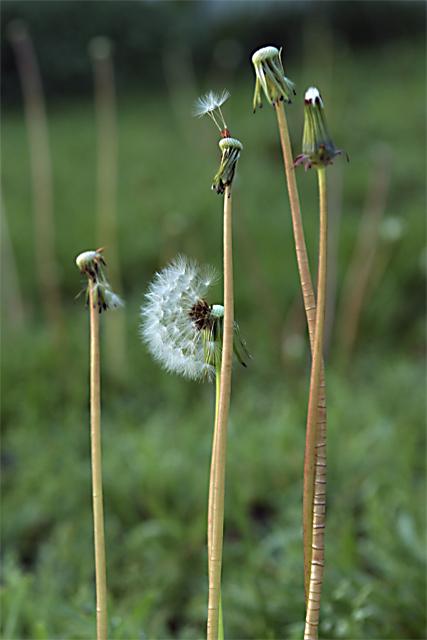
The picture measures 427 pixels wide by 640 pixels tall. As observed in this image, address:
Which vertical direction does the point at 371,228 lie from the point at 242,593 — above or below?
above

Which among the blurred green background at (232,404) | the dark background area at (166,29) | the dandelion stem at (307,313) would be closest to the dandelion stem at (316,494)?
the dandelion stem at (307,313)

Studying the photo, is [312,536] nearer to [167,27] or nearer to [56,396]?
[56,396]

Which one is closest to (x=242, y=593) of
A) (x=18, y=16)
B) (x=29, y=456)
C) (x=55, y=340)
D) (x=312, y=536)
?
(x=312, y=536)

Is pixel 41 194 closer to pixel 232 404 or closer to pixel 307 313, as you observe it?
pixel 232 404

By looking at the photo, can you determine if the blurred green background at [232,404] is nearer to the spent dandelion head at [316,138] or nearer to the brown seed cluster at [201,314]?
the brown seed cluster at [201,314]

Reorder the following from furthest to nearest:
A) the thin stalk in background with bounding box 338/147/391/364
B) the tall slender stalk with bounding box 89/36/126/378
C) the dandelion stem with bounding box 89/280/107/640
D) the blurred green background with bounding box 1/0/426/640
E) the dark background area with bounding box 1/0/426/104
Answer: the dark background area with bounding box 1/0/426/104, the tall slender stalk with bounding box 89/36/126/378, the thin stalk in background with bounding box 338/147/391/364, the blurred green background with bounding box 1/0/426/640, the dandelion stem with bounding box 89/280/107/640

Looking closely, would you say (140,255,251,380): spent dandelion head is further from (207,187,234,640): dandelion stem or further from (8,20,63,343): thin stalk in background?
(8,20,63,343): thin stalk in background

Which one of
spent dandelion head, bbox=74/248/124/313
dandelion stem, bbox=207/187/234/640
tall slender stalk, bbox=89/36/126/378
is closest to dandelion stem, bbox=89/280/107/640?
spent dandelion head, bbox=74/248/124/313
